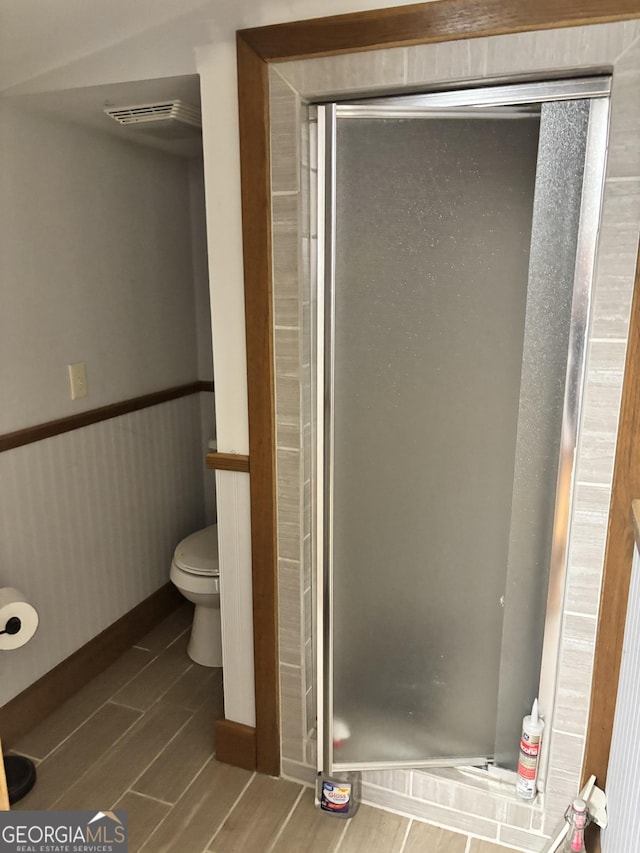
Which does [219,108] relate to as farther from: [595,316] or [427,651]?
[427,651]

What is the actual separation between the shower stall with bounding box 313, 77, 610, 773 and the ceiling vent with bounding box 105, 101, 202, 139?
26.9 inches

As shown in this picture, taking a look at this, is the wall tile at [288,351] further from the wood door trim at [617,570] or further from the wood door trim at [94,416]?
the wood door trim at [94,416]

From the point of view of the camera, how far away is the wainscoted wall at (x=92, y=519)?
2076 millimetres

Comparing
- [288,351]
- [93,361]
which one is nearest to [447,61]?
[288,351]

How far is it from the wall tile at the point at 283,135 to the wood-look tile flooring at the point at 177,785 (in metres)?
1.67

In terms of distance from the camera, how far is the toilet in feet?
7.65

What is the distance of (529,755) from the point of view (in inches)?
63.4

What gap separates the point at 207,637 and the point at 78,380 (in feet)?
3.49

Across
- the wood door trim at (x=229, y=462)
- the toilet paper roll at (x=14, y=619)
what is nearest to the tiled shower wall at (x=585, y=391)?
the wood door trim at (x=229, y=462)

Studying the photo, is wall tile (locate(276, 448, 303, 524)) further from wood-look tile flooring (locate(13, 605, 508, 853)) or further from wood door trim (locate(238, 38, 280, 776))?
wood-look tile flooring (locate(13, 605, 508, 853))

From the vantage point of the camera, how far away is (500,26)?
1295 millimetres

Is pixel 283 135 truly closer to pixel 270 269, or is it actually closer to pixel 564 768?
pixel 270 269

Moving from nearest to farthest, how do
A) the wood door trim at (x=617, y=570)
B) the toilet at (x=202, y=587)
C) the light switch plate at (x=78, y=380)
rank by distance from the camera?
the wood door trim at (x=617, y=570), the light switch plate at (x=78, y=380), the toilet at (x=202, y=587)

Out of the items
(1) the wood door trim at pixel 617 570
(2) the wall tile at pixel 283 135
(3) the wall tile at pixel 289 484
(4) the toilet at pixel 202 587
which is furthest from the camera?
(4) the toilet at pixel 202 587
